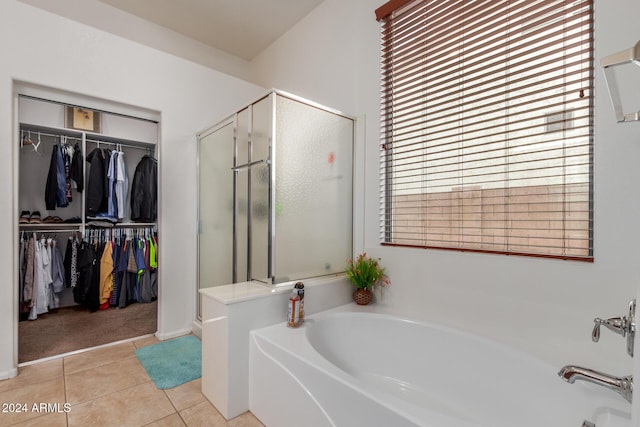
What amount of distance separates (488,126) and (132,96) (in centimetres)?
266

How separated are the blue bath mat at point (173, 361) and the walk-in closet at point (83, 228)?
1.28ft

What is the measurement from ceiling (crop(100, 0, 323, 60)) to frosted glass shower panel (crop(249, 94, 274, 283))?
1.49 metres

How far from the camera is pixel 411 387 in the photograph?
1.70m

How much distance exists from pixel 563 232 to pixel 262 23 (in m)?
3.23

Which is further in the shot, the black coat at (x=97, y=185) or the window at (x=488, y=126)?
the black coat at (x=97, y=185)

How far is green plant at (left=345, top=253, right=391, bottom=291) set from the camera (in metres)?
2.17

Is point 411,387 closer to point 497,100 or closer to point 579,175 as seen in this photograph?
point 579,175

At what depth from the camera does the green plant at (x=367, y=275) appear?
7.13ft

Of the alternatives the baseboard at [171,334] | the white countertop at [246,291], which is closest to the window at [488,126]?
the white countertop at [246,291]

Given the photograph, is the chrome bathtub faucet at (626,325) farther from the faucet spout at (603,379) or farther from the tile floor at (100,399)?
the tile floor at (100,399)

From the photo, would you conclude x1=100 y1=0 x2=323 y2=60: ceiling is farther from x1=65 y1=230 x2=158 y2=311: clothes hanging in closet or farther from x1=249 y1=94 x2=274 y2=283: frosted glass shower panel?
x1=65 y1=230 x2=158 y2=311: clothes hanging in closet

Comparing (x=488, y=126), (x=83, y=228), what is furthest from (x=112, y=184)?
(x=488, y=126)

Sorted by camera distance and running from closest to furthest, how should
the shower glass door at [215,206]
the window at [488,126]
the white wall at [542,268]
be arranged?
the white wall at [542,268] → the window at [488,126] → the shower glass door at [215,206]

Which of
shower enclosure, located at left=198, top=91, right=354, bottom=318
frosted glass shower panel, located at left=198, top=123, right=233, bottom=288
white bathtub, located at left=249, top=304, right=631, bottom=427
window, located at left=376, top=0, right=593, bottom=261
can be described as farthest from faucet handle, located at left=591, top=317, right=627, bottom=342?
frosted glass shower panel, located at left=198, top=123, right=233, bottom=288
